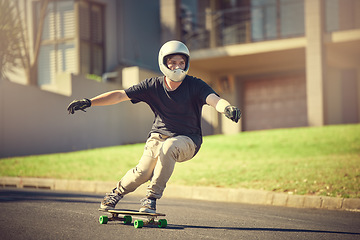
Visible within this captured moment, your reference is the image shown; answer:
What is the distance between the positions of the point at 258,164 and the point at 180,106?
20.2ft

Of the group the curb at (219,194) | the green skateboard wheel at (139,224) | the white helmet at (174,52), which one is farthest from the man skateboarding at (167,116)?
the curb at (219,194)

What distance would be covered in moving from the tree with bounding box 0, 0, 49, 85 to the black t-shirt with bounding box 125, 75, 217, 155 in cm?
1585

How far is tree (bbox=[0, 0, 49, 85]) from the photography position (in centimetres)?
1977

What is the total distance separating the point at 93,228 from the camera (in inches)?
193

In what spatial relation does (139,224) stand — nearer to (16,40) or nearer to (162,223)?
(162,223)

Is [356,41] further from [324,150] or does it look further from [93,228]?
[93,228]

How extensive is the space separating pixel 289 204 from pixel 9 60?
1535 cm

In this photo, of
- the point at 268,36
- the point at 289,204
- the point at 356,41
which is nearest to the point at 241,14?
the point at 268,36

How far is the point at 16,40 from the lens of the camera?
65.9 ft

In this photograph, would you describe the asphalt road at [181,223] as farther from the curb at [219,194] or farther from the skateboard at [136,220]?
the curb at [219,194]

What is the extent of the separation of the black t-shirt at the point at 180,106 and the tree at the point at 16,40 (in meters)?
15.9

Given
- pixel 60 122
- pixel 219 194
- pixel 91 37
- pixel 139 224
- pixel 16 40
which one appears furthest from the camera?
pixel 91 37

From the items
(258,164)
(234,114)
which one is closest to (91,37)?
(258,164)

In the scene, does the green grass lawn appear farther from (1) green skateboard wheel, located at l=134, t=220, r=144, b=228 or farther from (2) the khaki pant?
(1) green skateboard wheel, located at l=134, t=220, r=144, b=228
